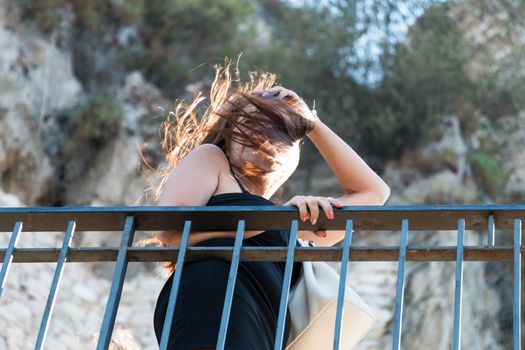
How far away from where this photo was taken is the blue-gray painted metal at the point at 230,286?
2689 mm

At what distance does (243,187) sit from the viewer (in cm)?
326

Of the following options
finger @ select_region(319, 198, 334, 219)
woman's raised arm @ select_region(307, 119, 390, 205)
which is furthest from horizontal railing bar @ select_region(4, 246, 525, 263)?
woman's raised arm @ select_region(307, 119, 390, 205)

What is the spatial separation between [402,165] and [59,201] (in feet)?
12.8

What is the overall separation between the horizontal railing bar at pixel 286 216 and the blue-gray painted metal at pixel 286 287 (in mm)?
70

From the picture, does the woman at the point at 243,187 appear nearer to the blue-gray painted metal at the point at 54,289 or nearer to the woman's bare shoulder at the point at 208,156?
the woman's bare shoulder at the point at 208,156

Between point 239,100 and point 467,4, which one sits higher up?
point 467,4

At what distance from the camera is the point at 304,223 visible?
3.06 metres

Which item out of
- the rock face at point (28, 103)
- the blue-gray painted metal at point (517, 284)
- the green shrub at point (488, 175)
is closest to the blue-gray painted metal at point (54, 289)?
the blue-gray painted metal at point (517, 284)

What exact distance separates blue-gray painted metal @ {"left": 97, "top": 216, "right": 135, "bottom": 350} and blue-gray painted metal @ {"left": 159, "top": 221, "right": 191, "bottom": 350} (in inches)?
6.0

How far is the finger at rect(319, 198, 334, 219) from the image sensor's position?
10.0 ft

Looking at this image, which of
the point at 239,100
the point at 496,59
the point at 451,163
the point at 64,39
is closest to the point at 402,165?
the point at 451,163

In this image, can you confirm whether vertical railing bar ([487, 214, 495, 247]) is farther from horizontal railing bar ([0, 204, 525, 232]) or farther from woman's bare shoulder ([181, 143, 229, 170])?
woman's bare shoulder ([181, 143, 229, 170])

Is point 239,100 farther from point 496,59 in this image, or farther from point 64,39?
point 496,59

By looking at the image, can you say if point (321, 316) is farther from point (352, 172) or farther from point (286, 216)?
point (352, 172)
